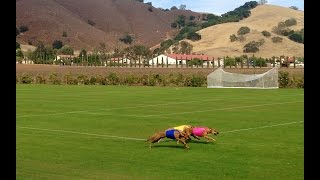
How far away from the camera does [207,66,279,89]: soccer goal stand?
4638 centimetres

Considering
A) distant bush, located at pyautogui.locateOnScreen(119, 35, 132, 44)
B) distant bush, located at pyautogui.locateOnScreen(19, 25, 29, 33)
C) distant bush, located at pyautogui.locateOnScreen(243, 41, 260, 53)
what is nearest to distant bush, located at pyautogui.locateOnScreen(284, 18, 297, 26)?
distant bush, located at pyautogui.locateOnScreen(243, 41, 260, 53)

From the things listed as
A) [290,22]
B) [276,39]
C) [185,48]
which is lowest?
[185,48]

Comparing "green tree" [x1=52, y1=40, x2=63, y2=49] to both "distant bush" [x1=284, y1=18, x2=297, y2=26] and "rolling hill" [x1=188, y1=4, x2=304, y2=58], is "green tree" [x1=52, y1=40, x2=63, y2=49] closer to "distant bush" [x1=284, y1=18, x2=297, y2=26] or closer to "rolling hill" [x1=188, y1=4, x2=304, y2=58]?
"rolling hill" [x1=188, y1=4, x2=304, y2=58]

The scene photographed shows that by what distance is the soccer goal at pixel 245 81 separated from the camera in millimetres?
46375

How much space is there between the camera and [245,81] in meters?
47.3

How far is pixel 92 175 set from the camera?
354 inches

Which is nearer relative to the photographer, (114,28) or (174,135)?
(174,135)

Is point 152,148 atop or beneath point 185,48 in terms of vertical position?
beneath

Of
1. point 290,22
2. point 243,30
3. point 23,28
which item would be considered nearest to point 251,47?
point 243,30

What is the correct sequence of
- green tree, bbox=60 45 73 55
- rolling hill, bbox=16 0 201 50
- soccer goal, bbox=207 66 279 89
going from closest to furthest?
1. soccer goal, bbox=207 66 279 89
2. green tree, bbox=60 45 73 55
3. rolling hill, bbox=16 0 201 50

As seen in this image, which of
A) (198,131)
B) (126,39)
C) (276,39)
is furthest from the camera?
(126,39)

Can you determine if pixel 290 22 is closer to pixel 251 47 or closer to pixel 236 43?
pixel 236 43

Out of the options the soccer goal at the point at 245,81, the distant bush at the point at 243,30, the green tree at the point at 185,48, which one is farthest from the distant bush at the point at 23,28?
the soccer goal at the point at 245,81
